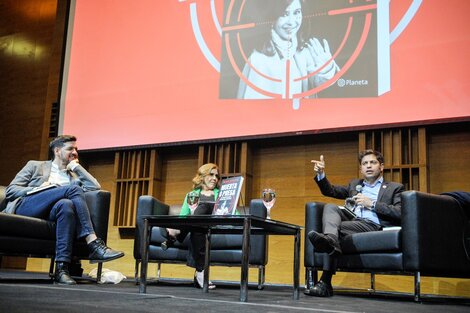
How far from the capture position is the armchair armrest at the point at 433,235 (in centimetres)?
274

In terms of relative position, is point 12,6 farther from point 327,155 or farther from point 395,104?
point 395,104

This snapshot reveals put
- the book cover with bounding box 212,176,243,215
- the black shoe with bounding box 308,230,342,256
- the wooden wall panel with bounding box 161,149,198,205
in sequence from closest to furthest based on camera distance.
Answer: the book cover with bounding box 212,176,243,215 → the black shoe with bounding box 308,230,342,256 → the wooden wall panel with bounding box 161,149,198,205

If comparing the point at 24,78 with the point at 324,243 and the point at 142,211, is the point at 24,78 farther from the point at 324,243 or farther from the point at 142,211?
the point at 324,243

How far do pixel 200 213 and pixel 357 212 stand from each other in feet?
3.16

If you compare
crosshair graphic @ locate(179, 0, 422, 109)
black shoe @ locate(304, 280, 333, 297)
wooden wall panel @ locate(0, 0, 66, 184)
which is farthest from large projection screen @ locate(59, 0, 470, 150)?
black shoe @ locate(304, 280, 333, 297)

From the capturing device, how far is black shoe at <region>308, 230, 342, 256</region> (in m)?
2.71

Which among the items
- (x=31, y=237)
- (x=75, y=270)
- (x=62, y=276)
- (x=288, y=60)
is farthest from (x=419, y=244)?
(x=75, y=270)

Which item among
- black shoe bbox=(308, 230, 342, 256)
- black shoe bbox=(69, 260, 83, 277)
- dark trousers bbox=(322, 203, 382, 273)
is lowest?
black shoe bbox=(69, 260, 83, 277)

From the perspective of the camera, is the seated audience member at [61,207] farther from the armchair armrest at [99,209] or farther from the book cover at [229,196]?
the book cover at [229,196]

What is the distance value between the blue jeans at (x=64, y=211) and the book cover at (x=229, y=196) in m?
0.93

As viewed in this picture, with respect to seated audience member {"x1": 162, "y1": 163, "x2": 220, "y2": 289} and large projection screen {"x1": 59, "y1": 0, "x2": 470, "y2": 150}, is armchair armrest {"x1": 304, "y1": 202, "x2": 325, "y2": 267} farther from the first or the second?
large projection screen {"x1": 59, "y1": 0, "x2": 470, "y2": 150}

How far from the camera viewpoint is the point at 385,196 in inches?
127

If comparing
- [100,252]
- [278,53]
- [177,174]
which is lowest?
[100,252]

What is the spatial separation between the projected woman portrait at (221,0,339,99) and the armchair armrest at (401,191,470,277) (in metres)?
1.52
